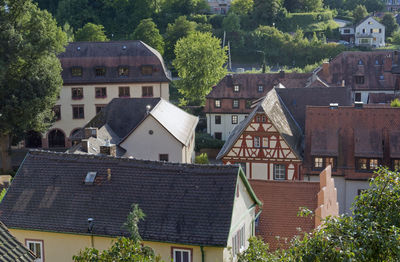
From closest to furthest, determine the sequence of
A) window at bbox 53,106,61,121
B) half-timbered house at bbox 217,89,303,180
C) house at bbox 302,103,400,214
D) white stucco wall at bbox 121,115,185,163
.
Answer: house at bbox 302,103,400,214
half-timbered house at bbox 217,89,303,180
white stucco wall at bbox 121,115,185,163
window at bbox 53,106,61,121

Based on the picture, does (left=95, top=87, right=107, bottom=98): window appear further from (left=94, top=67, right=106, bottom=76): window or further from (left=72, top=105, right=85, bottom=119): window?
(left=72, top=105, right=85, bottom=119): window

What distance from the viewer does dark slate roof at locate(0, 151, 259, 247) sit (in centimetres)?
1761

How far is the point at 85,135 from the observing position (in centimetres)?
3462

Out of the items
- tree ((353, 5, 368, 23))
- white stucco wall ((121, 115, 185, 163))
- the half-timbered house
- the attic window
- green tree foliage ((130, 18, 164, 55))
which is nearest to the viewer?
the attic window

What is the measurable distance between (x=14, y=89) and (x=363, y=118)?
24.2 meters

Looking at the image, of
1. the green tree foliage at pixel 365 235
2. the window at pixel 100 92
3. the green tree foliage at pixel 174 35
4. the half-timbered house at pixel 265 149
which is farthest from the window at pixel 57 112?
the green tree foliage at pixel 365 235

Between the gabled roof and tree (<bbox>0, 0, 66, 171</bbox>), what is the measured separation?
14.6 metres

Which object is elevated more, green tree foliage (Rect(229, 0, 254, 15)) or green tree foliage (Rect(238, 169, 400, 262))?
green tree foliage (Rect(229, 0, 254, 15))

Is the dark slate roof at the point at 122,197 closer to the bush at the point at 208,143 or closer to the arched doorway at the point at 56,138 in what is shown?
the bush at the point at 208,143

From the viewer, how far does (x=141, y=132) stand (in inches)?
1416

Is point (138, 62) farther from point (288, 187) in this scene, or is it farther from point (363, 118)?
point (288, 187)

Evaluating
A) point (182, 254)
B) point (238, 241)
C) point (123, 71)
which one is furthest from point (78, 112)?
point (182, 254)

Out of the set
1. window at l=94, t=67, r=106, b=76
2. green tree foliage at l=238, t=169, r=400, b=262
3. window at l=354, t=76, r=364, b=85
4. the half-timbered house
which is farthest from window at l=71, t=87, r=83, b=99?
green tree foliage at l=238, t=169, r=400, b=262

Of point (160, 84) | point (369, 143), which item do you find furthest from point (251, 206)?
point (160, 84)
